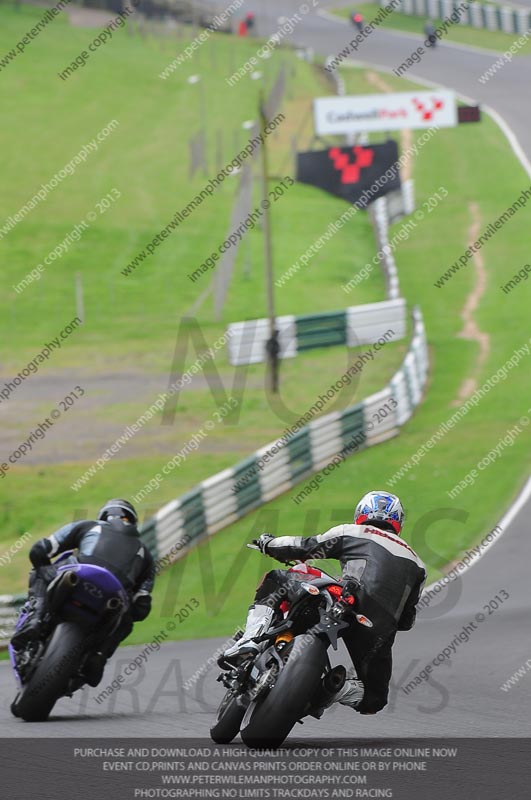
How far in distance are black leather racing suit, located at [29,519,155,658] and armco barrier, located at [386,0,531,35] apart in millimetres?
49602

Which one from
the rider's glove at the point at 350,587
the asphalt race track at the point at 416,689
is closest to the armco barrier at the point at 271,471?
the asphalt race track at the point at 416,689

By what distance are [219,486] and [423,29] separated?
43.9 metres

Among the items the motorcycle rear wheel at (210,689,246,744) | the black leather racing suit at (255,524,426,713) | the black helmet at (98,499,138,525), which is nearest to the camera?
the motorcycle rear wheel at (210,689,246,744)

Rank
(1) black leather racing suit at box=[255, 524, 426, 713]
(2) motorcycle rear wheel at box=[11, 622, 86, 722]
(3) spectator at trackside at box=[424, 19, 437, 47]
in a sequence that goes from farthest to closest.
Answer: (3) spectator at trackside at box=[424, 19, 437, 47], (2) motorcycle rear wheel at box=[11, 622, 86, 722], (1) black leather racing suit at box=[255, 524, 426, 713]

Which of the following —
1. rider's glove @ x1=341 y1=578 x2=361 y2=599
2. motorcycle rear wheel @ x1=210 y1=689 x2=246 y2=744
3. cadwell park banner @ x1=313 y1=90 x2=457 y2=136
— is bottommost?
cadwell park banner @ x1=313 y1=90 x2=457 y2=136

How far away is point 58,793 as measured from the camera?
5578mm

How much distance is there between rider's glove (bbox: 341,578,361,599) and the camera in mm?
6973

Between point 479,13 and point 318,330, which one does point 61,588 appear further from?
point 479,13

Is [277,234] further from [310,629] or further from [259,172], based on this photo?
[310,629]

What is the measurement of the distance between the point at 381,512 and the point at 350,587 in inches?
22.4

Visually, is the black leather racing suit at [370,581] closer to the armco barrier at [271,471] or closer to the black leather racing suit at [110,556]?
the black leather racing suit at [110,556]

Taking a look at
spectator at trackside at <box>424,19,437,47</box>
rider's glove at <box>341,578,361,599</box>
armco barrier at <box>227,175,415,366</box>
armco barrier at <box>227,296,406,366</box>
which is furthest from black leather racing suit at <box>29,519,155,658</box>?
spectator at trackside at <box>424,19,437,47</box>

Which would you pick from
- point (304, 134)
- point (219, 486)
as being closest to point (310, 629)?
point (219, 486)

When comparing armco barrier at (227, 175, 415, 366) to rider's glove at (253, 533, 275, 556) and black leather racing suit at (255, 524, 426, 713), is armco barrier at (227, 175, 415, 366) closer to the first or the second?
rider's glove at (253, 533, 275, 556)
